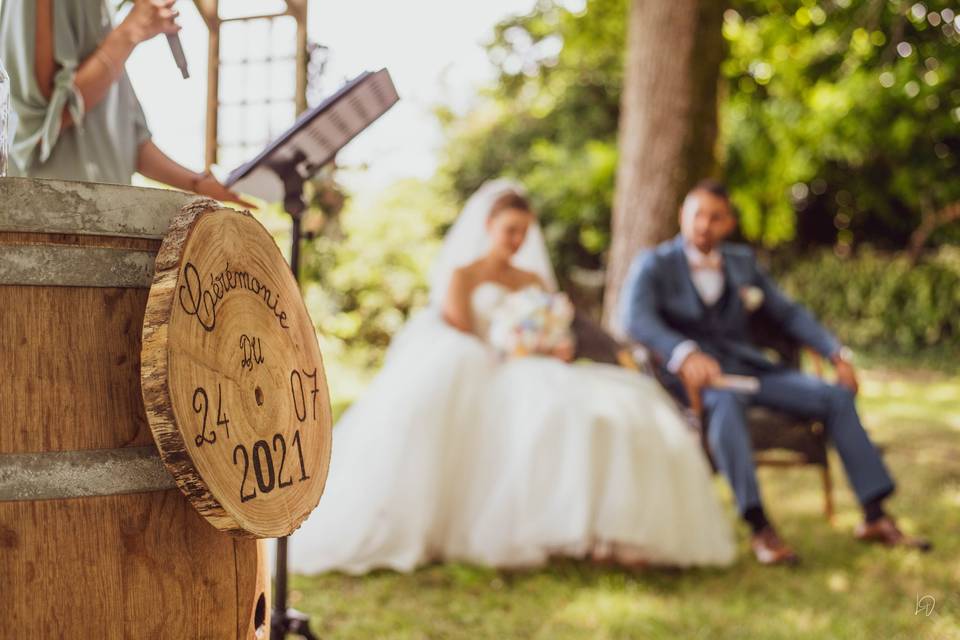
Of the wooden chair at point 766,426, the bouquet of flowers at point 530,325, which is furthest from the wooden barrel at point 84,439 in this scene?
the wooden chair at point 766,426

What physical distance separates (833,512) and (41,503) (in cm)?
389

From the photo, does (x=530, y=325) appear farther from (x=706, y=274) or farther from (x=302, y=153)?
(x=302, y=153)

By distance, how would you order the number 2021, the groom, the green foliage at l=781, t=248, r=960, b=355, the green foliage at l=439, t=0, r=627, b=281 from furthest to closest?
the green foliage at l=781, t=248, r=960, b=355
the green foliage at l=439, t=0, r=627, b=281
the groom
the number 2021

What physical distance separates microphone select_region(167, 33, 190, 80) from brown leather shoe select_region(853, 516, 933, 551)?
3334 mm

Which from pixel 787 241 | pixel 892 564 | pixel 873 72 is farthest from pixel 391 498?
pixel 787 241

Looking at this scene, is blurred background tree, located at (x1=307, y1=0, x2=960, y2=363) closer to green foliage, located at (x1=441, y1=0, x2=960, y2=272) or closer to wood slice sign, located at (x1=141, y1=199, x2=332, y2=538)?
green foliage, located at (x1=441, y1=0, x2=960, y2=272)

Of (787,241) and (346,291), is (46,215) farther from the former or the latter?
(787,241)

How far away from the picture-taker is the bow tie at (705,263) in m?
4.24

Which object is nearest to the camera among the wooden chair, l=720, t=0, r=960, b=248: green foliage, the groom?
the groom

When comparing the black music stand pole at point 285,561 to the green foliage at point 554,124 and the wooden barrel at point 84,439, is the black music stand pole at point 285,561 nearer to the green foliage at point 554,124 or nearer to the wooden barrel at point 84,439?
the wooden barrel at point 84,439

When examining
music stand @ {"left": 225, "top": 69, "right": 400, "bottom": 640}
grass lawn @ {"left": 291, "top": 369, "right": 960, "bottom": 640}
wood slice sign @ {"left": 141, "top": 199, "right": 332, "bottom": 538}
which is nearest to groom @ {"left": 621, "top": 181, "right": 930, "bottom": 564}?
grass lawn @ {"left": 291, "top": 369, "right": 960, "bottom": 640}

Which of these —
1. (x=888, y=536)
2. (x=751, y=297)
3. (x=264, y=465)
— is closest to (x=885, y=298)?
(x=751, y=297)

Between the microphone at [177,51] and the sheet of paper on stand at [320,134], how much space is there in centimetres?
31

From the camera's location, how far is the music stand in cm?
204
